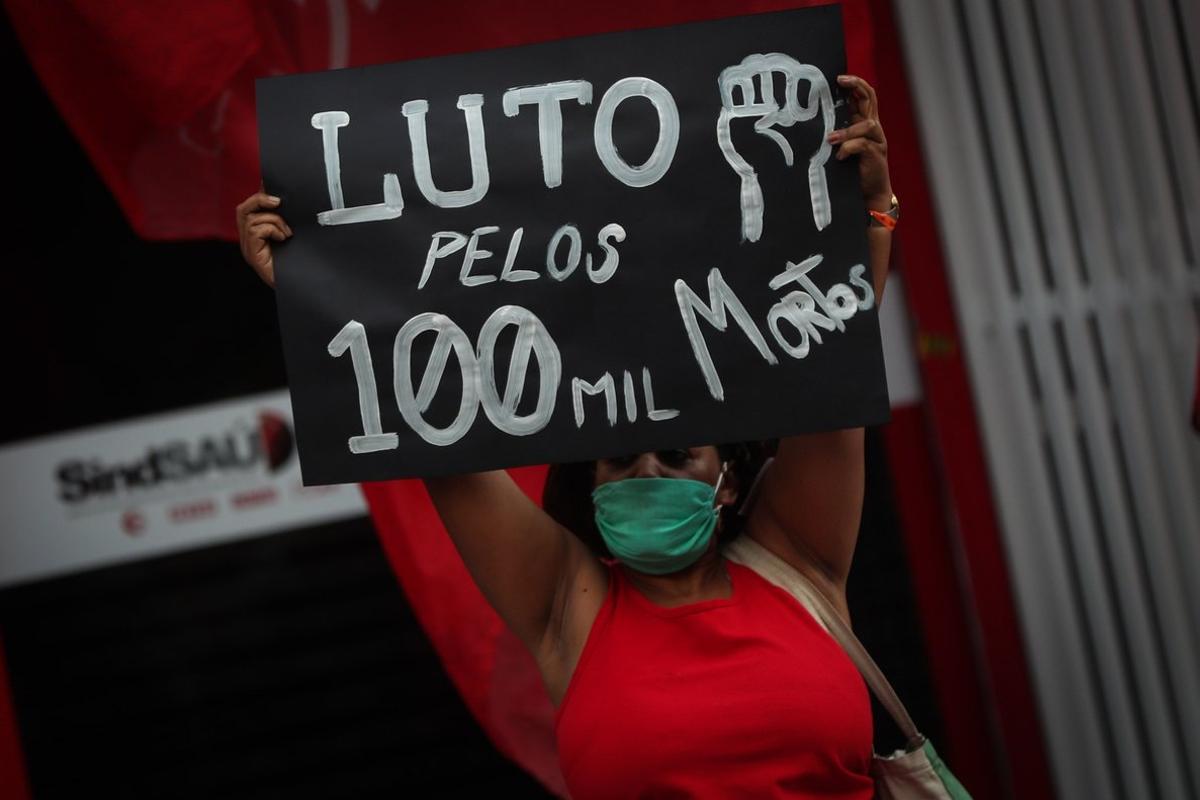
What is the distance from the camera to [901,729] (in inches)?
86.5

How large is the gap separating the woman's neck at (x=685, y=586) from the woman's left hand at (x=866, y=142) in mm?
729

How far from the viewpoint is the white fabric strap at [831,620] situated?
2.20m

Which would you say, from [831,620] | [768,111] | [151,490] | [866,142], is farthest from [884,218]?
[151,490]

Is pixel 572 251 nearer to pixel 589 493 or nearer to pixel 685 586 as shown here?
pixel 589 493

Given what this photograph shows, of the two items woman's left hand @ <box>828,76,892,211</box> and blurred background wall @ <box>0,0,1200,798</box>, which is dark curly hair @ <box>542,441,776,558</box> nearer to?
woman's left hand @ <box>828,76,892,211</box>

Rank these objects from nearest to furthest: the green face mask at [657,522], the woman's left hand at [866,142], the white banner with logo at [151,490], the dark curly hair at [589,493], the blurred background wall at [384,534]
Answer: the woman's left hand at [866,142] < the green face mask at [657,522] < the dark curly hair at [589,493] < the blurred background wall at [384,534] < the white banner with logo at [151,490]

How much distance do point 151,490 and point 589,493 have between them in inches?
76.1

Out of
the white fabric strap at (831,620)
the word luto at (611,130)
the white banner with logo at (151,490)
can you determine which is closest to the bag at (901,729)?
the white fabric strap at (831,620)

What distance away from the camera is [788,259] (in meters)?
2.05

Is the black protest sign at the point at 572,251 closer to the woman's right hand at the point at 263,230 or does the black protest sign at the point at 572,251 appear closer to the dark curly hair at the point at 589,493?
the woman's right hand at the point at 263,230

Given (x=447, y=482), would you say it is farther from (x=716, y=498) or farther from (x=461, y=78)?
(x=461, y=78)

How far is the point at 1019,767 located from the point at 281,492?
7.83 feet

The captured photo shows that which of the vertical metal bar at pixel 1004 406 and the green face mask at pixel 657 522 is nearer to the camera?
the green face mask at pixel 657 522

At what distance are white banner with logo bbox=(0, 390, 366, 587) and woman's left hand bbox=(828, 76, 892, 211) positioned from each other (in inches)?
85.9
